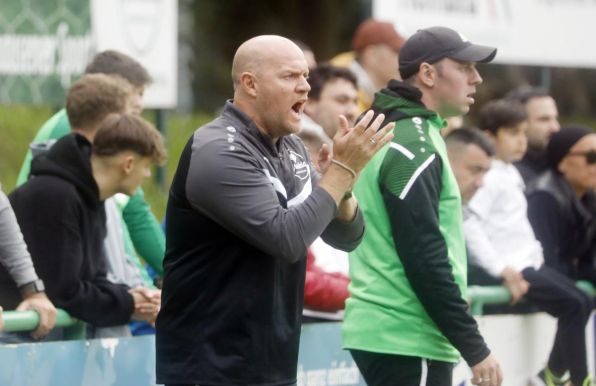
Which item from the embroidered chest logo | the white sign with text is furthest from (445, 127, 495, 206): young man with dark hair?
the white sign with text

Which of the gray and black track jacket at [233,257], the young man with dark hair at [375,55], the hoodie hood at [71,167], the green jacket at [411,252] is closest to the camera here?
the gray and black track jacket at [233,257]

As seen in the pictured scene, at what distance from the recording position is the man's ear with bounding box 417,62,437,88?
18.6 feet

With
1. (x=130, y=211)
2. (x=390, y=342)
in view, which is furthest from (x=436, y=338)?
(x=130, y=211)

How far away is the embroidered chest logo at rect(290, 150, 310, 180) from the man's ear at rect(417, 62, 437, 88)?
3.61 ft

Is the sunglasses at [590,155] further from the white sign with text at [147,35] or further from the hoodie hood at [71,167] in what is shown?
the hoodie hood at [71,167]

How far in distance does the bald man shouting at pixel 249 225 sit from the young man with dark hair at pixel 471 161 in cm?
268

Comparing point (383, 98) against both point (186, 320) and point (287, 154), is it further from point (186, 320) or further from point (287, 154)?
point (186, 320)

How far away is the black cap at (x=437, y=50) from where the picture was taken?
18.6 feet

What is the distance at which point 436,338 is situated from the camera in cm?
546

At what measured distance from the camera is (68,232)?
Result: 5676mm

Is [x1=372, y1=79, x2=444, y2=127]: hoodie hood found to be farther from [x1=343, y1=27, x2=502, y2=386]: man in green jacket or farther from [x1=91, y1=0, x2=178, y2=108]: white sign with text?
[x1=91, y1=0, x2=178, y2=108]: white sign with text

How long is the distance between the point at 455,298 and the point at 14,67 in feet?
15.9

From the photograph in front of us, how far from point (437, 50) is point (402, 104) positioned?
300 millimetres

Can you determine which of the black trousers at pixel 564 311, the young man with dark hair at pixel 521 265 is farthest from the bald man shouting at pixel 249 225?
the black trousers at pixel 564 311
